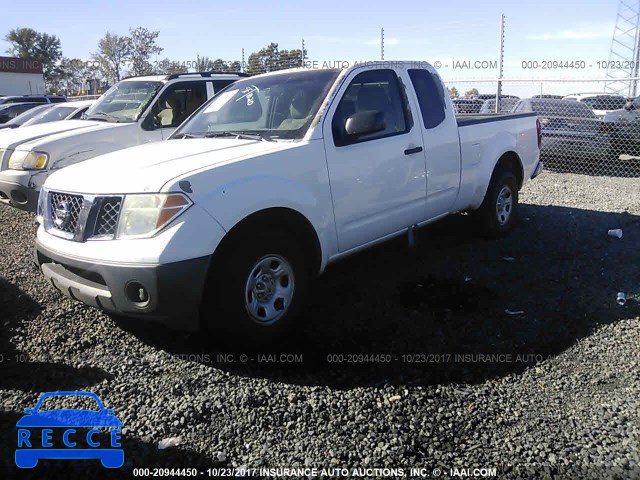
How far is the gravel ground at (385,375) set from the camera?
2674mm

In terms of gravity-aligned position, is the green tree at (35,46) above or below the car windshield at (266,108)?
above

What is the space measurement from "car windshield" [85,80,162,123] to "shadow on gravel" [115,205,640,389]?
4.02 m

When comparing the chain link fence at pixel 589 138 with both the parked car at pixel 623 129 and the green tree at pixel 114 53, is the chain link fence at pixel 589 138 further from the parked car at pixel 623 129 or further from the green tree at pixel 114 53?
the green tree at pixel 114 53

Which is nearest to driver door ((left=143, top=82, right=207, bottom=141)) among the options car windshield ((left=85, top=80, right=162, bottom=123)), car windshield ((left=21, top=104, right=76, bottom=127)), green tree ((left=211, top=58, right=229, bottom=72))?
car windshield ((left=85, top=80, right=162, bottom=123))

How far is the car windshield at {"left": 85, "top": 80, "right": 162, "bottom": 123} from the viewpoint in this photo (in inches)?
295

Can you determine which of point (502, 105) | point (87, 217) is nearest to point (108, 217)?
point (87, 217)

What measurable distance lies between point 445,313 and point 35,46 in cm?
8715

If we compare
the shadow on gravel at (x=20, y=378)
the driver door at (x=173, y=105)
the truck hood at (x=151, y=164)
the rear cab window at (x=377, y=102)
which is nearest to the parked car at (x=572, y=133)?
the driver door at (x=173, y=105)

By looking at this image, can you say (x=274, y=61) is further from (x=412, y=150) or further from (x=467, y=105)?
(x=412, y=150)

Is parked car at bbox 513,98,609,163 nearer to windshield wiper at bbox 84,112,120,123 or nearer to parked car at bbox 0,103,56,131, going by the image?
windshield wiper at bbox 84,112,120,123

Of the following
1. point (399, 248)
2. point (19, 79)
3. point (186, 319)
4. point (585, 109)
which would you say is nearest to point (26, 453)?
point (186, 319)

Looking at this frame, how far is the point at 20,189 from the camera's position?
6.43 meters

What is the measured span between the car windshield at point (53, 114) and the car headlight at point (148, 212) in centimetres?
1050

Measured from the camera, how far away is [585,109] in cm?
1126
